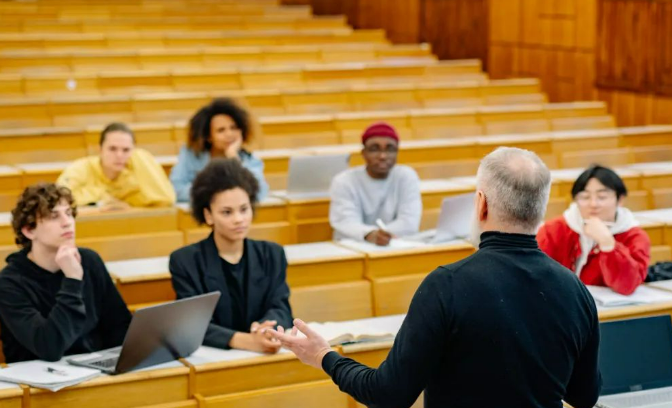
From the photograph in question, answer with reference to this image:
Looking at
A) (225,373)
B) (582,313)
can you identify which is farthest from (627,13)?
(582,313)

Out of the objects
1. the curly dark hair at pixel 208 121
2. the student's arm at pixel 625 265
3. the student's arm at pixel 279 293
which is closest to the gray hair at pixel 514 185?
the student's arm at pixel 279 293

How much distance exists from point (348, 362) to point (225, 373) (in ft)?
2.07

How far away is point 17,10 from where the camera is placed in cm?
524

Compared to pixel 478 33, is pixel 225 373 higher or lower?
lower

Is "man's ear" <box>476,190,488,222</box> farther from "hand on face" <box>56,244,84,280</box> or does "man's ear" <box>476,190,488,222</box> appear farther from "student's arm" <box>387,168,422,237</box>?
"student's arm" <box>387,168,422,237</box>

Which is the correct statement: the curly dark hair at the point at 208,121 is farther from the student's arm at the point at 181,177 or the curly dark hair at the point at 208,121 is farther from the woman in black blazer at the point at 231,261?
the woman in black blazer at the point at 231,261

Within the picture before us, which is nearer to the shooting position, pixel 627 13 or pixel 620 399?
pixel 620 399

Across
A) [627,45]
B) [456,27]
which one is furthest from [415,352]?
[456,27]

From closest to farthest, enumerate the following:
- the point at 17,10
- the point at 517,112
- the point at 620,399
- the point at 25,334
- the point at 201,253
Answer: the point at 620,399, the point at 25,334, the point at 201,253, the point at 517,112, the point at 17,10

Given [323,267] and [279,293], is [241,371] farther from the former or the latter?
[323,267]

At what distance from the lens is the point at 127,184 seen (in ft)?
9.08

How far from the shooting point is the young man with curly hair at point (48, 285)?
173 centimetres

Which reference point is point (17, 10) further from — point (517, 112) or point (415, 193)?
point (415, 193)

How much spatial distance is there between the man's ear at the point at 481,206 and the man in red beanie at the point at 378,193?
161 cm
